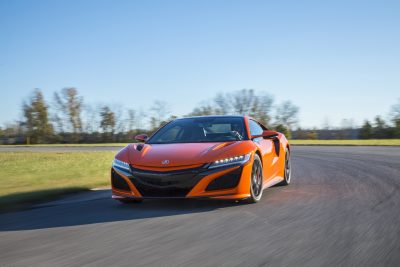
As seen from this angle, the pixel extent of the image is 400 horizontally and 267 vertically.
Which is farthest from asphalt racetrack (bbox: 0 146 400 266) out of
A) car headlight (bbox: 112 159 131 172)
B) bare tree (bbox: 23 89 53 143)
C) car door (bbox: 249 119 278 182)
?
bare tree (bbox: 23 89 53 143)

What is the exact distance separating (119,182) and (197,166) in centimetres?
113

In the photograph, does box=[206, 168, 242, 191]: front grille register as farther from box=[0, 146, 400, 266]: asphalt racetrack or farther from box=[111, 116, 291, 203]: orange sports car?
box=[0, 146, 400, 266]: asphalt racetrack

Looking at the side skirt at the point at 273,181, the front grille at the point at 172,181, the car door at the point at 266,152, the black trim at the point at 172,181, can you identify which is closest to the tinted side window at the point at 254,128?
the car door at the point at 266,152

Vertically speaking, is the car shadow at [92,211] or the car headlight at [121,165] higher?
the car headlight at [121,165]

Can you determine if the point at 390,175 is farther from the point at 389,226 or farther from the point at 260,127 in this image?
the point at 389,226

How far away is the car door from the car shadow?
0.99 metres

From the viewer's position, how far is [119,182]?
609 centimetres

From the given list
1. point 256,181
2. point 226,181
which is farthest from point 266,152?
point 226,181

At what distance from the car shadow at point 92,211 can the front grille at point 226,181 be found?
294 mm

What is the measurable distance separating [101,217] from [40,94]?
7288 cm

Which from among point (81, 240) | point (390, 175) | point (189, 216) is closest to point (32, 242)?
point (81, 240)

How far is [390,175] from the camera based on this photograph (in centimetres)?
941

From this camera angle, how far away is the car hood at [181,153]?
577 centimetres

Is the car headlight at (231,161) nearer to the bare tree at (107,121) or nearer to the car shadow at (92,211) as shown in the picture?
the car shadow at (92,211)
